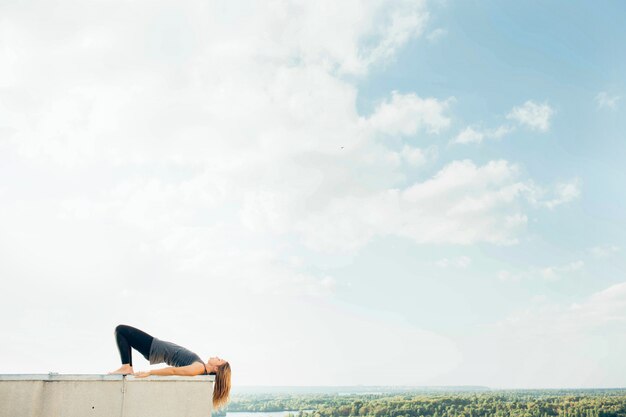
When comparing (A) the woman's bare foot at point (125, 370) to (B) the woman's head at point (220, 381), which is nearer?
(A) the woman's bare foot at point (125, 370)

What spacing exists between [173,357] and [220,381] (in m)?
0.49

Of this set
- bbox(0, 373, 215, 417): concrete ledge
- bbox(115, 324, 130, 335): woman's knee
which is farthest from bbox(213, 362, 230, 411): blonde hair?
bbox(115, 324, 130, 335): woman's knee

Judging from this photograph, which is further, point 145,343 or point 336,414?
point 336,414

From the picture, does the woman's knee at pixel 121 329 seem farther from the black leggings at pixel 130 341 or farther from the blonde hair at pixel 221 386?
the blonde hair at pixel 221 386

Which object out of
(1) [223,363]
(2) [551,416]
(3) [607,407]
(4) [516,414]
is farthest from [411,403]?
(1) [223,363]

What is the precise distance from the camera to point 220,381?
444 cm

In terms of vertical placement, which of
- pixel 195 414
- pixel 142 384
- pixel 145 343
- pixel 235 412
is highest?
pixel 145 343

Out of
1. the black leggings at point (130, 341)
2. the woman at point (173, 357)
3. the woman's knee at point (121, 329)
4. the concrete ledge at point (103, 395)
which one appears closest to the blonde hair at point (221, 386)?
the woman at point (173, 357)

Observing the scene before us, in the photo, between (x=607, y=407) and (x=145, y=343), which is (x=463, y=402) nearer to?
(x=607, y=407)

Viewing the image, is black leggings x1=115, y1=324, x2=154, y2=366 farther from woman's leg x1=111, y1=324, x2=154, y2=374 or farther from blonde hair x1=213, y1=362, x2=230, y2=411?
blonde hair x1=213, y1=362, x2=230, y2=411

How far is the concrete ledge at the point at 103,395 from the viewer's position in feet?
12.4

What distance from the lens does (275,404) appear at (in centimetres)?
→ 14625

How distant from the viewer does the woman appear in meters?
4.31

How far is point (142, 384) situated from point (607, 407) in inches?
5111
